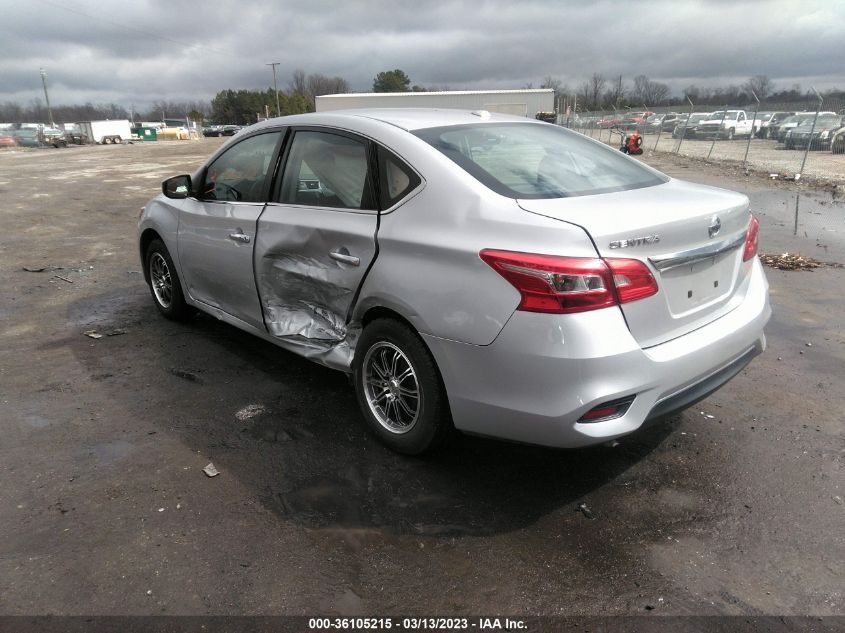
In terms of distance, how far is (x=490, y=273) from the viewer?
2.69 metres

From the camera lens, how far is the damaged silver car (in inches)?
102

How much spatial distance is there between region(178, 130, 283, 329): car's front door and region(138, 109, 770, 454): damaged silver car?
3 centimetres

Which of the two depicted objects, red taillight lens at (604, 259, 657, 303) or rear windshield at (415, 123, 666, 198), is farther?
rear windshield at (415, 123, 666, 198)

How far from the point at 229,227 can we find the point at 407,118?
1.48 meters

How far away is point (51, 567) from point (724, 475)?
3143 mm

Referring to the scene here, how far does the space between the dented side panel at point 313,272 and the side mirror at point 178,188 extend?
1.18m

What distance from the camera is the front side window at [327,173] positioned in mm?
3473

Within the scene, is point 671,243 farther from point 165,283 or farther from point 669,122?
point 669,122

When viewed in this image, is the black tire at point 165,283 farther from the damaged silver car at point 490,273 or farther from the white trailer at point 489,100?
the white trailer at point 489,100

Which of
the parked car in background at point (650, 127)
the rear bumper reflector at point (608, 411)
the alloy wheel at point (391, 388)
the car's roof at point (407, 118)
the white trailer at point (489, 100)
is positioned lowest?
the alloy wheel at point (391, 388)

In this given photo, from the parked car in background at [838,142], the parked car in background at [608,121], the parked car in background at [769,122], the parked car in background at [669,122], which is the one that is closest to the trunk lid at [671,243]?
the parked car in background at [838,142]

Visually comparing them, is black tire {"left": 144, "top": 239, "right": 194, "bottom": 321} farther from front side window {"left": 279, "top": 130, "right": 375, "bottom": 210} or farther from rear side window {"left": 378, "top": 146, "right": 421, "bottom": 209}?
rear side window {"left": 378, "top": 146, "right": 421, "bottom": 209}

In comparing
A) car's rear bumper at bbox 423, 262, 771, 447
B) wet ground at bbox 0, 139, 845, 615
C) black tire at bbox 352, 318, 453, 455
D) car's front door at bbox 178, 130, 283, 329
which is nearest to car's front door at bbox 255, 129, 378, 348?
car's front door at bbox 178, 130, 283, 329

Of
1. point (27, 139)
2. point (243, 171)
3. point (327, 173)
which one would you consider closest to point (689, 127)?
point (243, 171)
